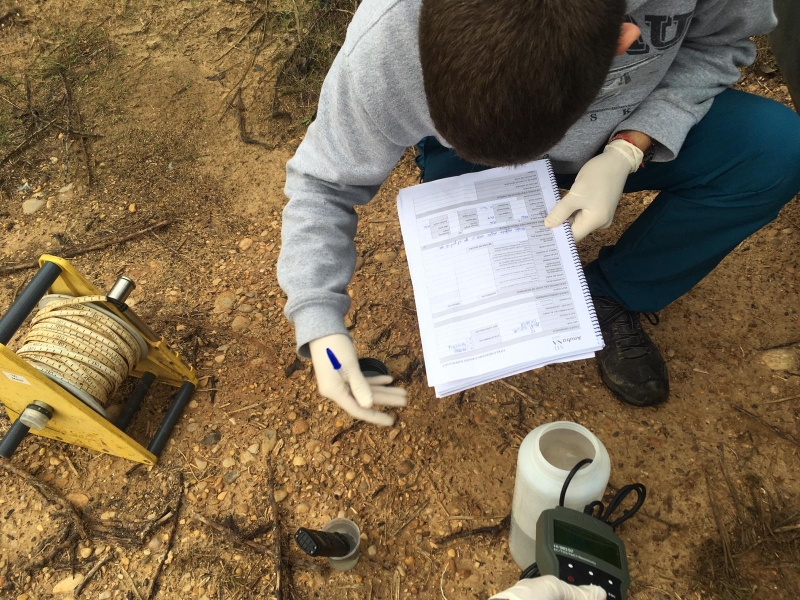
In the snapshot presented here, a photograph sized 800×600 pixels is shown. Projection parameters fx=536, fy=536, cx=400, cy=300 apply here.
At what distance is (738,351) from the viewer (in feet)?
6.77

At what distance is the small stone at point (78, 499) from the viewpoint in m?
1.85

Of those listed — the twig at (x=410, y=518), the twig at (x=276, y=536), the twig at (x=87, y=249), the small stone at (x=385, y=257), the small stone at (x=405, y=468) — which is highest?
the twig at (x=87, y=249)

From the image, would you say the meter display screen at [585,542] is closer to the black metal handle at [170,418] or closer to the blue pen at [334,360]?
the blue pen at [334,360]

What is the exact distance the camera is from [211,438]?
77.0 inches

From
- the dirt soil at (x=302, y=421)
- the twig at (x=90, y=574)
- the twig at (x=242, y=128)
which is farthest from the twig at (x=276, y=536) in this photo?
the twig at (x=242, y=128)

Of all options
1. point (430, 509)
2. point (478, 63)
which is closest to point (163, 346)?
point (430, 509)

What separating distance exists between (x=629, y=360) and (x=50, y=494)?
6.90 ft

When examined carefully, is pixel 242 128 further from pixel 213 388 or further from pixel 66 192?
pixel 213 388

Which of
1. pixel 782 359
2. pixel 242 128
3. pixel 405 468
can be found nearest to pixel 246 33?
pixel 242 128

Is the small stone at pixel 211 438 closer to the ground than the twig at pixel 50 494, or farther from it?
closer to the ground

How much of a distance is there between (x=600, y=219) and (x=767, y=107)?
60 cm

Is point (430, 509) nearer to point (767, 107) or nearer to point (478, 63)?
point (478, 63)

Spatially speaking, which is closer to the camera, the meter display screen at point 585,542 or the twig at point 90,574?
the meter display screen at point 585,542

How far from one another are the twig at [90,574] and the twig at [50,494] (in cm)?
10
